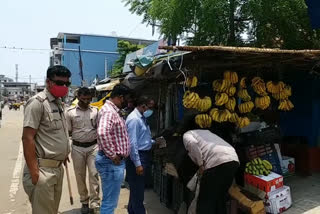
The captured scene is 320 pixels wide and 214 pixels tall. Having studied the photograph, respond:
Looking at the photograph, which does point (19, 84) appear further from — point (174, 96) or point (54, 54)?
point (174, 96)

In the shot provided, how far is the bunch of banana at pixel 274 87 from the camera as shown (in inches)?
211

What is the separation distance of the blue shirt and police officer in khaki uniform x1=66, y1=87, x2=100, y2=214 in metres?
1.08

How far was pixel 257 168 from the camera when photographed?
4.79 metres

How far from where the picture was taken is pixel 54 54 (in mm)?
43906

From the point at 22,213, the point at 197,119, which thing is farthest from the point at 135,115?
the point at 22,213

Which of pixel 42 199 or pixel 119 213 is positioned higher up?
pixel 42 199

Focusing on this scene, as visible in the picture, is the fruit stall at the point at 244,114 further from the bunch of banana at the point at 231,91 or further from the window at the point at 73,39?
the window at the point at 73,39

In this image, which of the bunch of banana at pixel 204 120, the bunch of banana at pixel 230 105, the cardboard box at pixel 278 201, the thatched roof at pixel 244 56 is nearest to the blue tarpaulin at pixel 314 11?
the thatched roof at pixel 244 56

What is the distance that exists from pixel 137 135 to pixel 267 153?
247cm

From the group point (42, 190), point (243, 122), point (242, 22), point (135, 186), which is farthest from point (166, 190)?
point (242, 22)

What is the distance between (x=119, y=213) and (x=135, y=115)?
6.17 ft

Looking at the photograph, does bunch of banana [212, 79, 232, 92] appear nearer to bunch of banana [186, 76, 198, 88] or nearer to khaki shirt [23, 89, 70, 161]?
bunch of banana [186, 76, 198, 88]

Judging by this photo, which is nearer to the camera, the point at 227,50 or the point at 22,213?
the point at 227,50

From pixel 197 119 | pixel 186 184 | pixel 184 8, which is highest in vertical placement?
pixel 184 8
